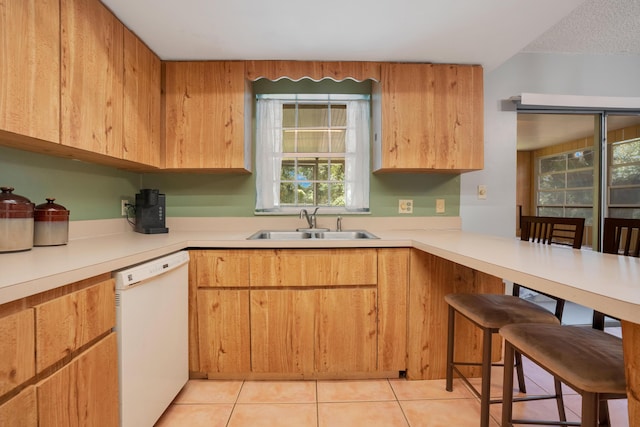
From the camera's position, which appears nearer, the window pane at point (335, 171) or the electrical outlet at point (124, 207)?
the electrical outlet at point (124, 207)

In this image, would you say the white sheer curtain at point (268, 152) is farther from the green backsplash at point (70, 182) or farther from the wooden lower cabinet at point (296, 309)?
the green backsplash at point (70, 182)

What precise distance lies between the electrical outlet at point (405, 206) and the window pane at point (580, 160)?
1.89 m

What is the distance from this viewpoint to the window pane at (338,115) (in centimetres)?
256

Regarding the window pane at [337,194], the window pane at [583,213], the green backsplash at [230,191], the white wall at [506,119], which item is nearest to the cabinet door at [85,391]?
the green backsplash at [230,191]

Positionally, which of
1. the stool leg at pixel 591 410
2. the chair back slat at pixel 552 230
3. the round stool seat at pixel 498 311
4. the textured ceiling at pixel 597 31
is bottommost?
the stool leg at pixel 591 410

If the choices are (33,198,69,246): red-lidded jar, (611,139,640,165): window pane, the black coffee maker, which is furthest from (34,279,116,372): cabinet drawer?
(611,139,640,165): window pane

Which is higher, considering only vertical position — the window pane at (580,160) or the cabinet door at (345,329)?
the window pane at (580,160)

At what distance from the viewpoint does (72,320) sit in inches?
37.4

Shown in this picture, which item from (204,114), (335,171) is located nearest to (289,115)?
(335,171)

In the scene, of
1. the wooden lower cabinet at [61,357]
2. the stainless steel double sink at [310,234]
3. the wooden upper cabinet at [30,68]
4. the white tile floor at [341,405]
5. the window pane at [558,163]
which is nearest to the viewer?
the wooden lower cabinet at [61,357]

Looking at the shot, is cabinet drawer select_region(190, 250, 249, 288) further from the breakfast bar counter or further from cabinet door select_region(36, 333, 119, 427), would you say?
cabinet door select_region(36, 333, 119, 427)

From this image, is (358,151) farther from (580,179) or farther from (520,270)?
(580,179)

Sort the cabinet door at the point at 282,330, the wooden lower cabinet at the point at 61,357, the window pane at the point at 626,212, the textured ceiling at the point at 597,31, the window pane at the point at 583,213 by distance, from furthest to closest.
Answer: the window pane at the point at 583,213, the window pane at the point at 626,212, the textured ceiling at the point at 597,31, the cabinet door at the point at 282,330, the wooden lower cabinet at the point at 61,357

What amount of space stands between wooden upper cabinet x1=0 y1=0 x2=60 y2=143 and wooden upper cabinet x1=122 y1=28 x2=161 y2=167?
0.47m
